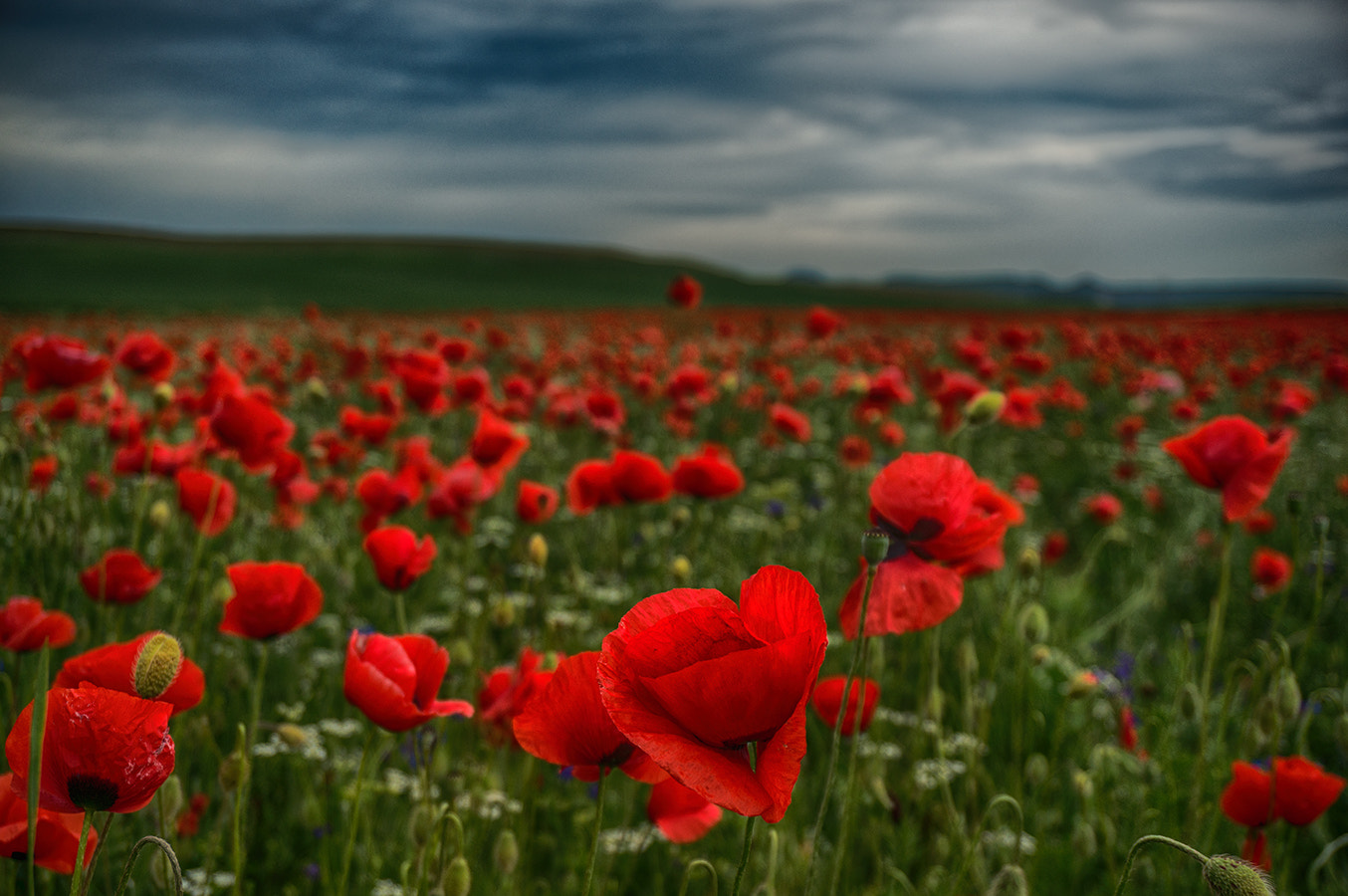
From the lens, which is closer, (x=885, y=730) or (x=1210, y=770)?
(x=1210, y=770)

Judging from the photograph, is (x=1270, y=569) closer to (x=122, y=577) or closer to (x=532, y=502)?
(x=532, y=502)

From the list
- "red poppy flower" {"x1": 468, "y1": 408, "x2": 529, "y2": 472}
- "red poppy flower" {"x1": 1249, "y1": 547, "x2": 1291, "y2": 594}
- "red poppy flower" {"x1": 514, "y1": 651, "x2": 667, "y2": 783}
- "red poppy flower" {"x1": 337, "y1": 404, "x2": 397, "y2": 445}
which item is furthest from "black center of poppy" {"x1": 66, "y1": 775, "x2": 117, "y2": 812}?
"red poppy flower" {"x1": 1249, "y1": 547, "x2": 1291, "y2": 594}

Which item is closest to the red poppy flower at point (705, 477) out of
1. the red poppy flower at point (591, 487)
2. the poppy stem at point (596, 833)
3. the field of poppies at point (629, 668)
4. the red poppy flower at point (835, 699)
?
the field of poppies at point (629, 668)

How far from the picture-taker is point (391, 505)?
9.03 feet

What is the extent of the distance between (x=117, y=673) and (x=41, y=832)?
0.70 ft

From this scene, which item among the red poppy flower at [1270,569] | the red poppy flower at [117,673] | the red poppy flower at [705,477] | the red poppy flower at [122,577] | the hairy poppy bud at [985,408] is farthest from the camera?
the red poppy flower at [1270,569]

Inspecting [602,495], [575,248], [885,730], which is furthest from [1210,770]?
[575,248]

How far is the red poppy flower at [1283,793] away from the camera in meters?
1.66

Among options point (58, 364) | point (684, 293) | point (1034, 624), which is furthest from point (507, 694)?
point (684, 293)

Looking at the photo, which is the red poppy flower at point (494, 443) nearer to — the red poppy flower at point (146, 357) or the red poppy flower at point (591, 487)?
the red poppy flower at point (591, 487)

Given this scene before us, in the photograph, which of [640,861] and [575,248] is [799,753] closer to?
[640,861]

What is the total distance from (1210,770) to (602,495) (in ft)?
6.21

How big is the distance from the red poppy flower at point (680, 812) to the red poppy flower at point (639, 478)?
1.12 metres

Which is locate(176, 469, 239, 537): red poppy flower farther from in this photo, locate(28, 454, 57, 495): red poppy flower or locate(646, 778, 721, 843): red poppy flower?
locate(646, 778, 721, 843): red poppy flower
